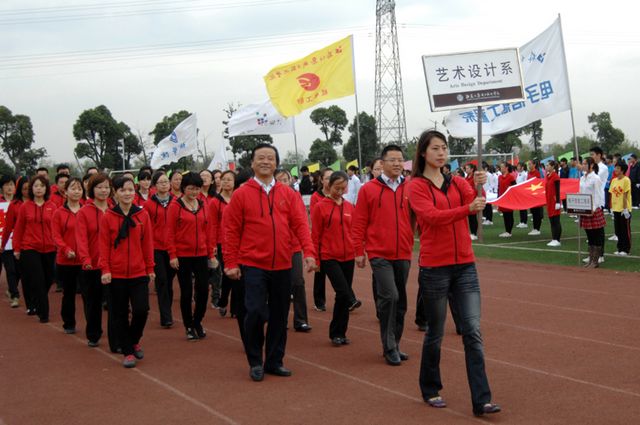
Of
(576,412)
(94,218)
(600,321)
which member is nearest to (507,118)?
(600,321)

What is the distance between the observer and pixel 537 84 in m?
16.9

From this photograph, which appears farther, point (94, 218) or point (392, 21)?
point (392, 21)

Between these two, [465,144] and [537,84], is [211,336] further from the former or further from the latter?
[465,144]

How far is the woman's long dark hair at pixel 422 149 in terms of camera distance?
19.1 ft

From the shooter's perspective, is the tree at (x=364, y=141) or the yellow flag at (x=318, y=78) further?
the tree at (x=364, y=141)

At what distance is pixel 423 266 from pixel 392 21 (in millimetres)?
45185

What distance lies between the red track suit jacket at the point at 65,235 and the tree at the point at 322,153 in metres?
43.8

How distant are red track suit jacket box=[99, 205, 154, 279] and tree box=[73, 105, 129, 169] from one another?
165 ft

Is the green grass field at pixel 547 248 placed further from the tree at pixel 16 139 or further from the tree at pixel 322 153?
the tree at pixel 16 139

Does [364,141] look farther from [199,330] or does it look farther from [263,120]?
[199,330]

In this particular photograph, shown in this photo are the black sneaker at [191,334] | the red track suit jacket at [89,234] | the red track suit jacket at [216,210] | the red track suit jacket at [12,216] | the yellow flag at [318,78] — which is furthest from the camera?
the yellow flag at [318,78]

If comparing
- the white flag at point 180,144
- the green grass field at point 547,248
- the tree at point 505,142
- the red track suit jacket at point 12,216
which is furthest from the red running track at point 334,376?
the tree at point 505,142

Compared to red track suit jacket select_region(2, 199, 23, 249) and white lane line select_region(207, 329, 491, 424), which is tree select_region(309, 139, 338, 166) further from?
white lane line select_region(207, 329, 491, 424)

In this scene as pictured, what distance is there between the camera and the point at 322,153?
54000mm
